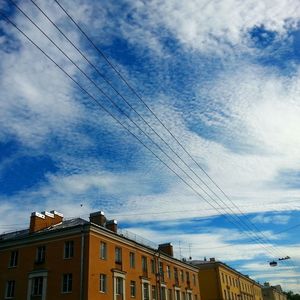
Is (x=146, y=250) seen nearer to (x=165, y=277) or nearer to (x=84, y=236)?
(x=165, y=277)

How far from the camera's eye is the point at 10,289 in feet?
124

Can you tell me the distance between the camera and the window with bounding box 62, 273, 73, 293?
3422 centimetres

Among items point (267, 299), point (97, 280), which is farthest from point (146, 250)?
point (267, 299)

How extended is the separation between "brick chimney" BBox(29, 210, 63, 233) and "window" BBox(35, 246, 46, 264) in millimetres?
2413

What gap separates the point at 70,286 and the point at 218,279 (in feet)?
129

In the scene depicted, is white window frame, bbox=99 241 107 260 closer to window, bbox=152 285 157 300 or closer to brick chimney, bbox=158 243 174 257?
window, bbox=152 285 157 300

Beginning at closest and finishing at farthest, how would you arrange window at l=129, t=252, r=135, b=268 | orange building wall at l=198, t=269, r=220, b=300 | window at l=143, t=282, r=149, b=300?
window at l=129, t=252, r=135, b=268, window at l=143, t=282, r=149, b=300, orange building wall at l=198, t=269, r=220, b=300

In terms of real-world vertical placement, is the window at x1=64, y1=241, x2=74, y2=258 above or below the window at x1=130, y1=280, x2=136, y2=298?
above

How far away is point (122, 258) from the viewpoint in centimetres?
4009

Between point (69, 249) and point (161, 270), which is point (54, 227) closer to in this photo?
point (69, 249)

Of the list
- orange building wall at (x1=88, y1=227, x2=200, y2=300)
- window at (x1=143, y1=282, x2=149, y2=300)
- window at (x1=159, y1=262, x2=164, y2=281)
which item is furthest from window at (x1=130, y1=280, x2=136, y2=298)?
window at (x1=159, y1=262, x2=164, y2=281)

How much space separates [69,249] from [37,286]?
442 centimetres

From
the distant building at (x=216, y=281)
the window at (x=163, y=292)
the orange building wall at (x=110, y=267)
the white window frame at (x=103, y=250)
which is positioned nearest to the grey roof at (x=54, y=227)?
the white window frame at (x=103, y=250)

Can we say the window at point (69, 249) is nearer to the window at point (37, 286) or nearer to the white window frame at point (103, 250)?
the white window frame at point (103, 250)
